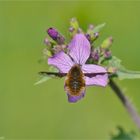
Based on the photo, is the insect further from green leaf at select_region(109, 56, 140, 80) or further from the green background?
the green background

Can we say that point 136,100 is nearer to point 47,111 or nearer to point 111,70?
point 47,111

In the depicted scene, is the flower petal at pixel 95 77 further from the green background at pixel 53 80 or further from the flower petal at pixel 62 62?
the green background at pixel 53 80

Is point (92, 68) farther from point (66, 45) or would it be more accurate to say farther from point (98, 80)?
point (66, 45)

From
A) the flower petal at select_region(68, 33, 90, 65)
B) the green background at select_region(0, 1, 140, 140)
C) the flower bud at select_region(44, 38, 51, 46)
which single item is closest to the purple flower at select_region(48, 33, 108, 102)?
the flower petal at select_region(68, 33, 90, 65)

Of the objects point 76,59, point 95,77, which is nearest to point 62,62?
point 76,59

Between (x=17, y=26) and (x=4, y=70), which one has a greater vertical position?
(x=17, y=26)

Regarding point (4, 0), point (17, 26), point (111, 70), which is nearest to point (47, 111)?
point (17, 26)
